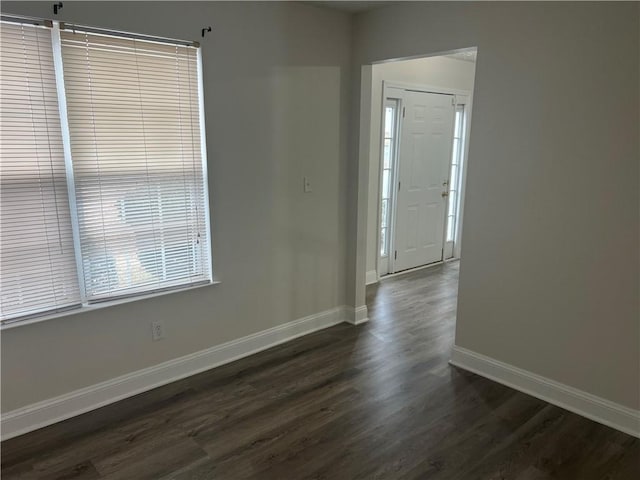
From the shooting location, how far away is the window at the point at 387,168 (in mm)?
4727

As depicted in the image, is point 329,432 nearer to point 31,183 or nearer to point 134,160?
point 134,160

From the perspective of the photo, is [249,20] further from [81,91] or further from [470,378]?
[470,378]

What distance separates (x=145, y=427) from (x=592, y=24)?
10.2 feet

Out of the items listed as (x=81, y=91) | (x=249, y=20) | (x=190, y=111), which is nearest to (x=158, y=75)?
(x=190, y=111)

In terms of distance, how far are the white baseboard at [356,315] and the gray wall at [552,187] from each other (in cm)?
100

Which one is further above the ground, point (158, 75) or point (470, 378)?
point (158, 75)

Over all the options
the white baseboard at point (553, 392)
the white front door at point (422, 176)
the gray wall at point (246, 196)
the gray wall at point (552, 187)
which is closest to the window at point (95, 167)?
the gray wall at point (246, 196)

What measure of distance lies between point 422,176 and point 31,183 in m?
4.04

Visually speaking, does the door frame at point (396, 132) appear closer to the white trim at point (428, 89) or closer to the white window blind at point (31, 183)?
the white trim at point (428, 89)

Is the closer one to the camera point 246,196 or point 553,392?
point 553,392

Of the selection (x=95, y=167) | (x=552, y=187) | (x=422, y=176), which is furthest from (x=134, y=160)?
(x=422, y=176)

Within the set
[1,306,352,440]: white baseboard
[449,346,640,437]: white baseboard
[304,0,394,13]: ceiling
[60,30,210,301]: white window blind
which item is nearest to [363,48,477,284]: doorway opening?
[304,0,394,13]: ceiling

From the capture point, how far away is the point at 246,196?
2.97m

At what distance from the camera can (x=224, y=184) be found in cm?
284
